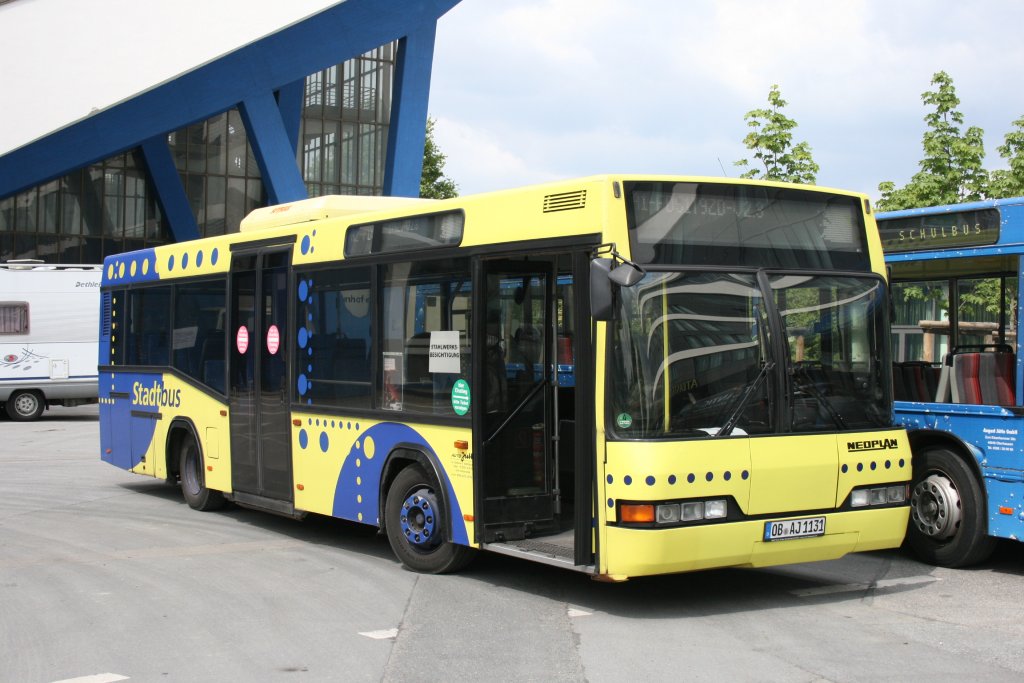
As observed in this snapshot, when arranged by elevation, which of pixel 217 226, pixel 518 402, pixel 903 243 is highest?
pixel 217 226

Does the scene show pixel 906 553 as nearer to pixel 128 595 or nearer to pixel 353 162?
pixel 128 595

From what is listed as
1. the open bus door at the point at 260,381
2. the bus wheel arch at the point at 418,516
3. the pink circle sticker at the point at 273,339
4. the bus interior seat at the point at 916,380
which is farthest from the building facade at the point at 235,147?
the bus interior seat at the point at 916,380

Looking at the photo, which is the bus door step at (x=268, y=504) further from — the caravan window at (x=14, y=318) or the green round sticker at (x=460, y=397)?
the caravan window at (x=14, y=318)

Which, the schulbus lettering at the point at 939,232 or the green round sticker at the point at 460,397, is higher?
the schulbus lettering at the point at 939,232

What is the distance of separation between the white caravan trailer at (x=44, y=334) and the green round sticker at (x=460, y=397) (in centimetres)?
2036

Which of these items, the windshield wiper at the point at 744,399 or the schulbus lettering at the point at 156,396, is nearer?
the windshield wiper at the point at 744,399

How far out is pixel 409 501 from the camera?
952 cm

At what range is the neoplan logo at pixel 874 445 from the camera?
27.0 feet

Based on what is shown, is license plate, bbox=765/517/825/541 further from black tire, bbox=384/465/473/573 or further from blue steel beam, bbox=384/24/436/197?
blue steel beam, bbox=384/24/436/197

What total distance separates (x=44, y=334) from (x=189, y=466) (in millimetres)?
15707

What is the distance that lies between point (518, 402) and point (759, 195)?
7.51ft

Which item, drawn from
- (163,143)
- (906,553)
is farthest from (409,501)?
(163,143)

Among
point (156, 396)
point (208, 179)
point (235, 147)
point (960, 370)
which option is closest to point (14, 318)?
point (156, 396)

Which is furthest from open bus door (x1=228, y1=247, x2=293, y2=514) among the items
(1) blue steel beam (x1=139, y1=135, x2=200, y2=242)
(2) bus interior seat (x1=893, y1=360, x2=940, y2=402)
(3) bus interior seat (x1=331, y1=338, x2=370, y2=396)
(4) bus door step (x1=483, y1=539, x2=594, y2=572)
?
(1) blue steel beam (x1=139, y1=135, x2=200, y2=242)
